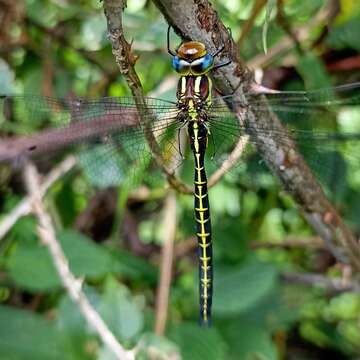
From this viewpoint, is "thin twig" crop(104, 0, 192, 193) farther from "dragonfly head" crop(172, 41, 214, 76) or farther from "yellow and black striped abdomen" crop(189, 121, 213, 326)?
"yellow and black striped abdomen" crop(189, 121, 213, 326)

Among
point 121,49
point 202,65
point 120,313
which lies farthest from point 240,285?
point 121,49

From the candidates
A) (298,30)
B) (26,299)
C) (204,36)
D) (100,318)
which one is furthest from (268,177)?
(26,299)

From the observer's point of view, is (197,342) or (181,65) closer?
(181,65)

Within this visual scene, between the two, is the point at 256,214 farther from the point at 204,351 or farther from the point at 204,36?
the point at 204,36

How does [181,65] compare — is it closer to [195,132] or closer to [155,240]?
[195,132]

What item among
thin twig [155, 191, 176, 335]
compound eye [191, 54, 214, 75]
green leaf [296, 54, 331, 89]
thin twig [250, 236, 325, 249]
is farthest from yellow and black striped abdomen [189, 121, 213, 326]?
thin twig [250, 236, 325, 249]
